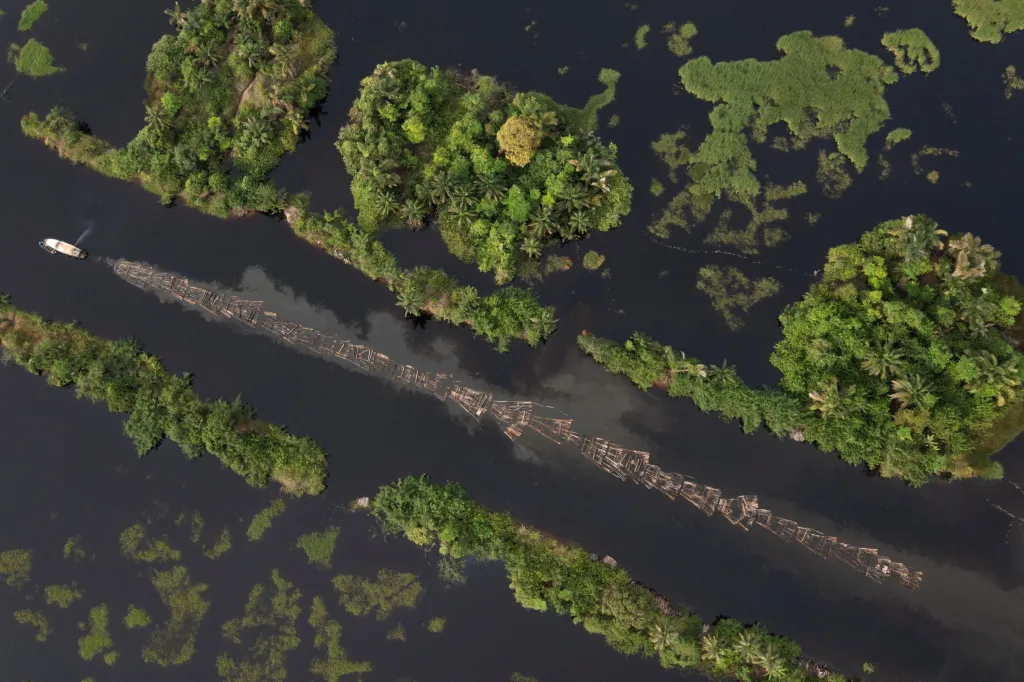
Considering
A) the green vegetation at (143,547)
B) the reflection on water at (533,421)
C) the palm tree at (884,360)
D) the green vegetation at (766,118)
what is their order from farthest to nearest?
the green vegetation at (143,547)
the green vegetation at (766,118)
the reflection on water at (533,421)
the palm tree at (884,360)

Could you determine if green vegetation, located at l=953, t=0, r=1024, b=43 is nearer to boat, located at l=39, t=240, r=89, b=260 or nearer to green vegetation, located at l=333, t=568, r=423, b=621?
green vegetation, located at l=333, t=568, r=423, b=621

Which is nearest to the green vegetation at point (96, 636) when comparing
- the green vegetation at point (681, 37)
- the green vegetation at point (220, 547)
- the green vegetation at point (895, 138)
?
the green vegetation at point (220, 547)

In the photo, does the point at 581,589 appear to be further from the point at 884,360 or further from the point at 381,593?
the point at 884,360

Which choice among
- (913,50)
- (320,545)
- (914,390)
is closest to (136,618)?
(320,545)

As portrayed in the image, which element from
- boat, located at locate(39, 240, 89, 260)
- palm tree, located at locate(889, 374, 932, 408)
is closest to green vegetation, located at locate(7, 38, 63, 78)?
boat, located at locate(39, 240, 89, 260)

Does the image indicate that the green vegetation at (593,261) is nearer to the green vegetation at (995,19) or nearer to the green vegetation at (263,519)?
the green vegetation at (263,519)
